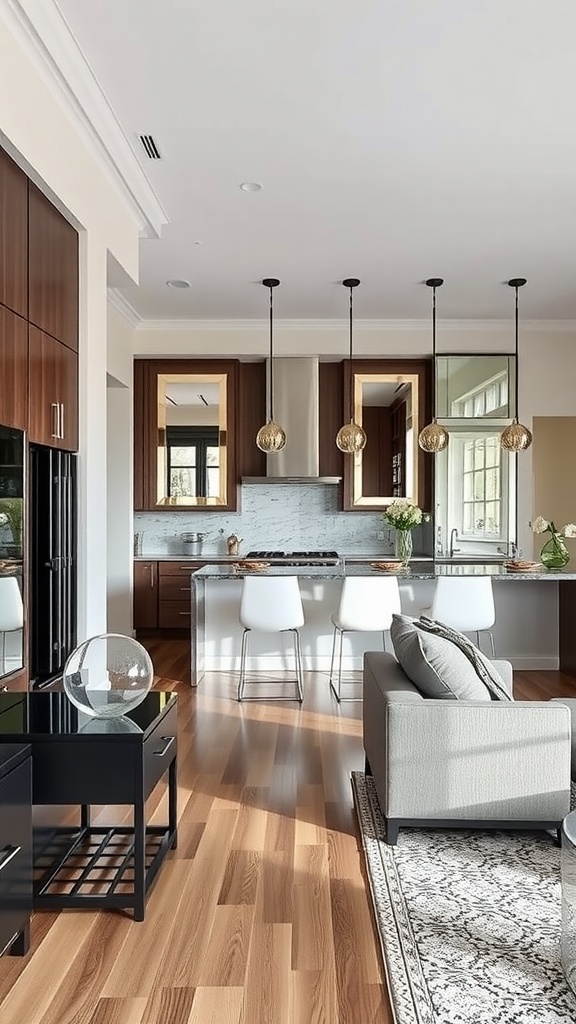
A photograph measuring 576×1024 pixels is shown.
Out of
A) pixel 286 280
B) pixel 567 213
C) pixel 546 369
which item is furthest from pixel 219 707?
pixel 546 369

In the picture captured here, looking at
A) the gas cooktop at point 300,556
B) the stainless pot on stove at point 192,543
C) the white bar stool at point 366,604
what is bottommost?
the white bar stool at point 366,604

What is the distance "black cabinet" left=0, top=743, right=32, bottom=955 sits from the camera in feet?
6.79

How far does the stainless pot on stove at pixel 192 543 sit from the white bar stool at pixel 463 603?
3.22m

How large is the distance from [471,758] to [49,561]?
2.01 meters

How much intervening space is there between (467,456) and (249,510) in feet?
Answer: 7.30

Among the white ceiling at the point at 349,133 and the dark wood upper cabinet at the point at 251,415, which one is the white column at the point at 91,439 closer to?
the white ceiling at the point at 349,133

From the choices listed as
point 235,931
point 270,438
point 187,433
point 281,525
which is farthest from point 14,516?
point 281,525

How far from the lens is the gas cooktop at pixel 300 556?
23.8ft

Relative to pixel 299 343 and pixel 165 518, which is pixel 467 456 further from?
pixel 165 518

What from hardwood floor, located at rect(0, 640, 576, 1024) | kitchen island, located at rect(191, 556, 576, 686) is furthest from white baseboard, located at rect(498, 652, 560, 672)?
hardwood floor, located at rect(0, 640, 576, 1024)

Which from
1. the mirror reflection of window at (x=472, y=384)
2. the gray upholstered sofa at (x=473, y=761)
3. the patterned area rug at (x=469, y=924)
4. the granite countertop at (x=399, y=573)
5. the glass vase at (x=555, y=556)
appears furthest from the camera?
the mirror reflection of window at (x=472, y=384)

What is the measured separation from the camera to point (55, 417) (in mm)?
3680

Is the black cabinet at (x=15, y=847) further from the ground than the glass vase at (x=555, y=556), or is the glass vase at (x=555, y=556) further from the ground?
the glass vase at (x=555, y=556)

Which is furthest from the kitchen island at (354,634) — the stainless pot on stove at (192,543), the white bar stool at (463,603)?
the stainless pot on stove at (192,543)
